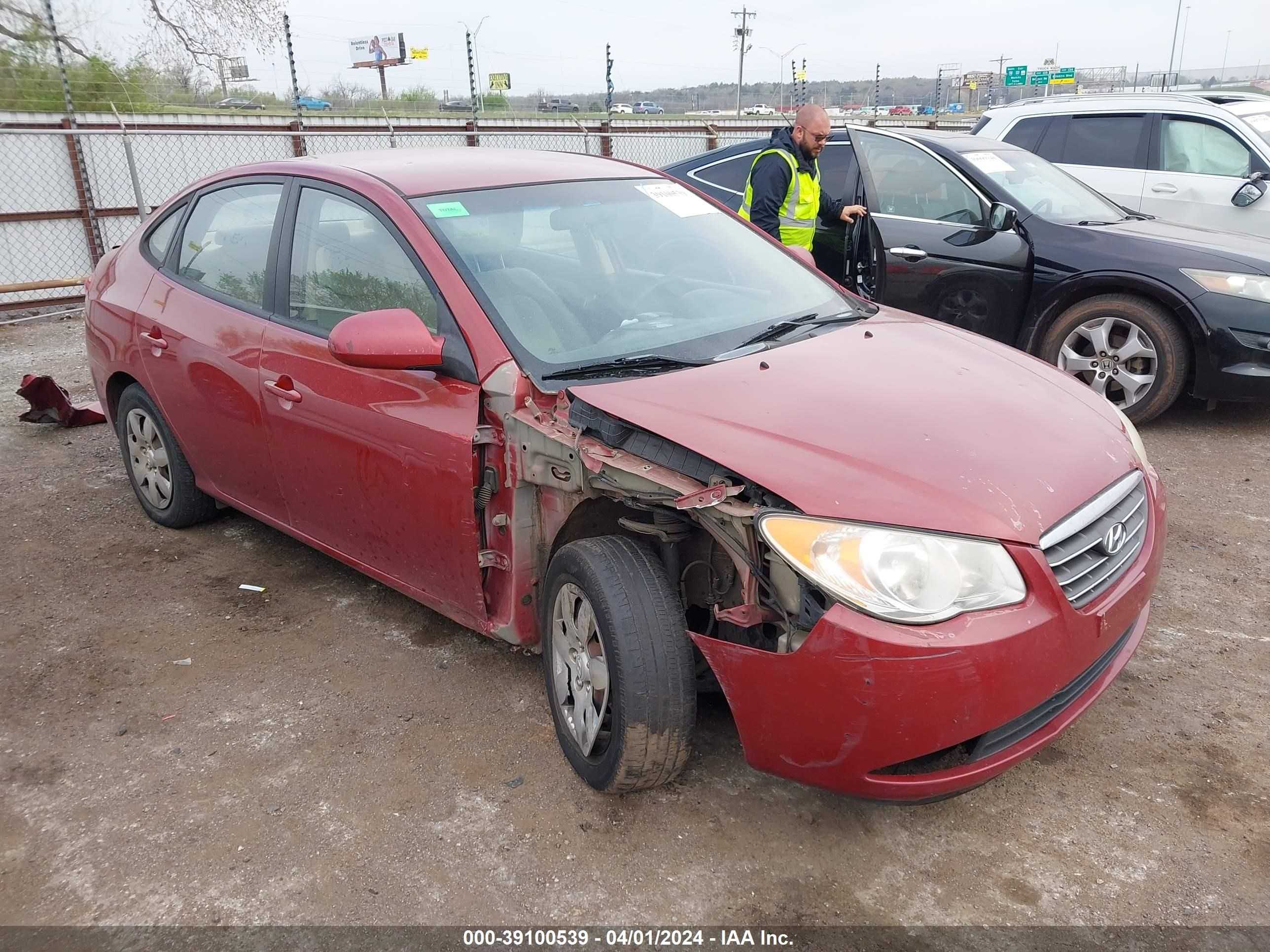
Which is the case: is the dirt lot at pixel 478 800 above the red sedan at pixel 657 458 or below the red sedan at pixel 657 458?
below

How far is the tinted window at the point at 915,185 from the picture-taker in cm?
603

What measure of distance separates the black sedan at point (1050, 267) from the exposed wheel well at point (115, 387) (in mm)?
4064

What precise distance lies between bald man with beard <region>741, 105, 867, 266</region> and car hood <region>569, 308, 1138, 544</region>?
2780mm

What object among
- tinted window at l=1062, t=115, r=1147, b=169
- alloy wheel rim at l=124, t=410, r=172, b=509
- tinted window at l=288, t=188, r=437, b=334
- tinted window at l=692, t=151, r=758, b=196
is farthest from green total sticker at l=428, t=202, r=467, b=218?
tinted window at l=1062, t=115, r=1147, b=169

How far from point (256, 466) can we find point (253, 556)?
73 centimetres

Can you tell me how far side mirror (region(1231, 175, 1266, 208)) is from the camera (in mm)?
7320

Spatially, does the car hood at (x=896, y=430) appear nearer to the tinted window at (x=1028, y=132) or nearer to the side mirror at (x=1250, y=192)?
the side mirror at (x=1250, y=192)

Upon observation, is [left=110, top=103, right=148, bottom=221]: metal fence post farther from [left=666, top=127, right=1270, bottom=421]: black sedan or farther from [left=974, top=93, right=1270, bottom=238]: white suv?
[left=974, top=93, right=1270, bottom=238]: white suv

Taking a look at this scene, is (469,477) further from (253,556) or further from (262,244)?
(253,556)

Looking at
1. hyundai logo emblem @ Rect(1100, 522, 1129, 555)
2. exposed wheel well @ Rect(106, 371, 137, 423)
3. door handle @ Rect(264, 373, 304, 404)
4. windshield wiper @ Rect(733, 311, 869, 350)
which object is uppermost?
windshield wiper @ Rect(733, 311, 869, 350)

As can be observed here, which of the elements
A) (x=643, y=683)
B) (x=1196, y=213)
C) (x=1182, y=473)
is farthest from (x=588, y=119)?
(x=643, y=683)

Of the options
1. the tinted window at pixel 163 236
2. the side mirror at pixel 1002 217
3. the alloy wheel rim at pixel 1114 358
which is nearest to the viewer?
the tinted window at pixel 163 236

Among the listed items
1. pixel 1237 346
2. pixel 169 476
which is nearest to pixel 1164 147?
pixel 1237 346

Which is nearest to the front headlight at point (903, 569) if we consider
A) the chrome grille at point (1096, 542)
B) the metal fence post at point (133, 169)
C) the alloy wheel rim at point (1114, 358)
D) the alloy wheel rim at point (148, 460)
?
the chrome grille at point (1096, 542)
